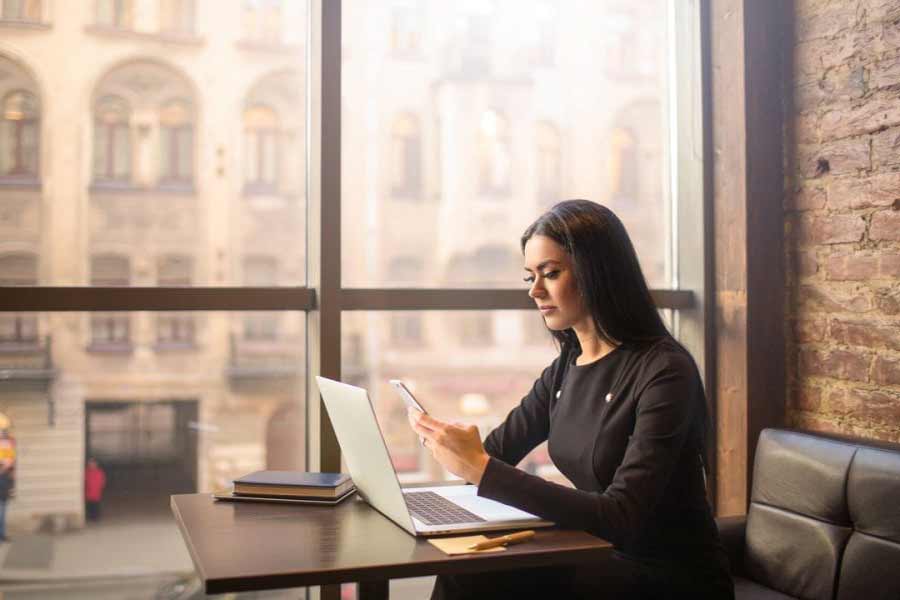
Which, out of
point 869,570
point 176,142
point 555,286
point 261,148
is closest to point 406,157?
point 261,148

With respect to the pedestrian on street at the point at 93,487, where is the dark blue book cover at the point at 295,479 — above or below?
above

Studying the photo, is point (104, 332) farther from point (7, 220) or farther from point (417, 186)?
point (417, 186)

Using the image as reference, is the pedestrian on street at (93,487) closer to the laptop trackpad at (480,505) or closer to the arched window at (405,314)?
the arched window at (405,314)

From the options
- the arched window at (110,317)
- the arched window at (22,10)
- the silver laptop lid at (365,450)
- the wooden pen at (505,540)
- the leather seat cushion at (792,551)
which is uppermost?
the arched window at (22,10)

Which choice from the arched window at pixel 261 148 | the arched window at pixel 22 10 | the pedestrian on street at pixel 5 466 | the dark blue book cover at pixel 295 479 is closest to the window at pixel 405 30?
the arched window at pixel 261 148

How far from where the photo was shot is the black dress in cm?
178

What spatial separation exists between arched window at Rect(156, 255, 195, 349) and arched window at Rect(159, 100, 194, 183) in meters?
0.24

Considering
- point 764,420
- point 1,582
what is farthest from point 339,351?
point 764,420

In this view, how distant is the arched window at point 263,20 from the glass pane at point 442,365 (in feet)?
2.85

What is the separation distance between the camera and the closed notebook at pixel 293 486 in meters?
2.01

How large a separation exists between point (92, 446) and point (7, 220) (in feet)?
2.17

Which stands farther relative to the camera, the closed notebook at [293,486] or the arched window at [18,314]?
the arched window at [18,314]

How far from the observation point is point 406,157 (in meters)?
2.98

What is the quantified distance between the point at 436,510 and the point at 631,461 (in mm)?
400
